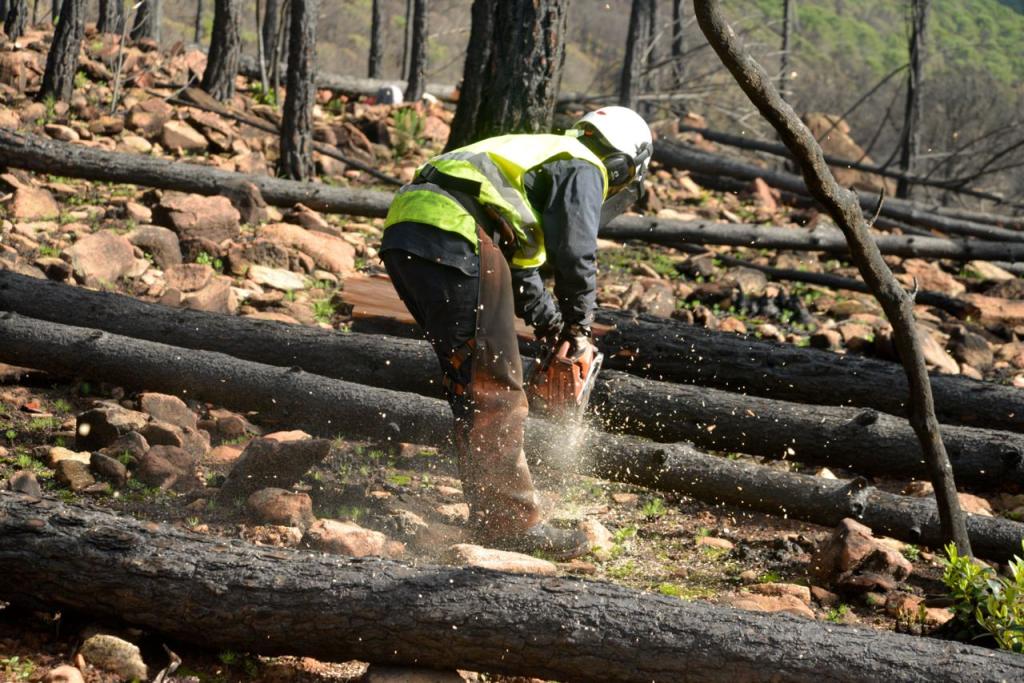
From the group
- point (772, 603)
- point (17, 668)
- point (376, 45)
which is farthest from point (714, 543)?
point (376, 45)

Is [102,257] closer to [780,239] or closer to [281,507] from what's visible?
[281,507]

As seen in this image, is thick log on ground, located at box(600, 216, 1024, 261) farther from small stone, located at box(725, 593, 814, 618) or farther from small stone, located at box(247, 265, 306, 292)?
small stone, located at box(725, 593, 814, 618)

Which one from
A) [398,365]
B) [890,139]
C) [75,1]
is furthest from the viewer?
[890,139]

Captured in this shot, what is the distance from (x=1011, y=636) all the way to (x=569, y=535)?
1.97 metres

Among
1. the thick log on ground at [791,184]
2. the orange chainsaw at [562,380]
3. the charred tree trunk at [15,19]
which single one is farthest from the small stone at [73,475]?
the charred tree trunk at [15,19]

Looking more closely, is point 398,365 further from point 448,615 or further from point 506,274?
point 448,615

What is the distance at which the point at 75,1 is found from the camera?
12.1 metres

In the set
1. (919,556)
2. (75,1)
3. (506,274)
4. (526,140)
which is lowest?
(919,556)

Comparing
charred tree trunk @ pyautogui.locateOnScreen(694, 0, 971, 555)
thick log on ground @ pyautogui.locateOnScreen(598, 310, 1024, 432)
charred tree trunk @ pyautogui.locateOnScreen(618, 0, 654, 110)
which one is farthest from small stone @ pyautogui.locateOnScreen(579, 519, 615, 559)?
charred tree trunk @ pyautogui.locateOnScreen(618, 0, 654, 110)

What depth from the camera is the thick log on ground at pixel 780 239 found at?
1034cm

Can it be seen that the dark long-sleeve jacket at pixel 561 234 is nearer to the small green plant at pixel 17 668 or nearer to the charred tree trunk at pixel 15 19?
the small green plant at pixel 17 668

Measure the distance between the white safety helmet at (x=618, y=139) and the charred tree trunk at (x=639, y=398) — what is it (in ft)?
5.30

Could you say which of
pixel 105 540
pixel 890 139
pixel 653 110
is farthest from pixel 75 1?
pixel 890 139

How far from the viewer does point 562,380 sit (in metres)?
5.12
